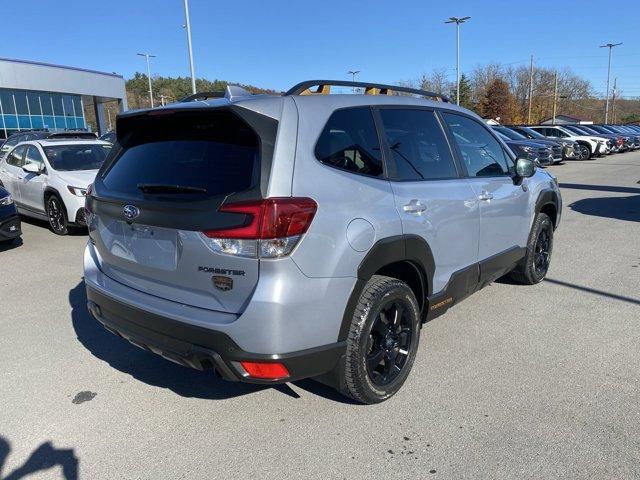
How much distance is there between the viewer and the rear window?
2.61 meters

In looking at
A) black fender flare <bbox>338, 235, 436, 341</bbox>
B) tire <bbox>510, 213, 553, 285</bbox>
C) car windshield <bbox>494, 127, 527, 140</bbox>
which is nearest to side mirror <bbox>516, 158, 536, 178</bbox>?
tire <bbox>510, 213, 553, 285</bbox>

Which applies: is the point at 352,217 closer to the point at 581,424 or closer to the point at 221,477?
the point at 221,477

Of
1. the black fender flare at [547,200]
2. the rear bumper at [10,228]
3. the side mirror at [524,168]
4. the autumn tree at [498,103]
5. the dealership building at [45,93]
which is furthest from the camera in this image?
the autumn tree at [498,103]

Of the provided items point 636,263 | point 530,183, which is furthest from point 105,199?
point 636,263

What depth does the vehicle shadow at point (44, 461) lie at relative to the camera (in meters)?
2.60

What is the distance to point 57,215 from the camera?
27.7 ft

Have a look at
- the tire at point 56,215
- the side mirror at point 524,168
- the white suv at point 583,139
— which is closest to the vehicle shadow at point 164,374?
the side mirror at point 524,168

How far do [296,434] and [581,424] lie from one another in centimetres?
161

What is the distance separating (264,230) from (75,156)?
791 centimetres

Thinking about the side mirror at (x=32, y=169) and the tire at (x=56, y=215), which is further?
the side mirror at (x=32, y=169)

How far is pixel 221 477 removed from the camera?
256 centimetres

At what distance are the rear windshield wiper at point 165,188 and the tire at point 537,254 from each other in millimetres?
3555

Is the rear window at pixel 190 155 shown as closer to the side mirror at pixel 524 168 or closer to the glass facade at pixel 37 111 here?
the side mirror at pixel 524 168

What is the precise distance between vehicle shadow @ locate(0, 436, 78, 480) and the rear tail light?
1.36m
